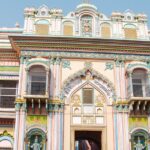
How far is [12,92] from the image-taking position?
1897 cm

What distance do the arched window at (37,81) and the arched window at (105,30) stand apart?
168 inches

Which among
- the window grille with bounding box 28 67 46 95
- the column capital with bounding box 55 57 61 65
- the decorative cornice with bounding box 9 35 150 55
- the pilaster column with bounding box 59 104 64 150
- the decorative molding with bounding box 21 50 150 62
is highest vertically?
the decorative cornice with bounding box 9 35 150 55

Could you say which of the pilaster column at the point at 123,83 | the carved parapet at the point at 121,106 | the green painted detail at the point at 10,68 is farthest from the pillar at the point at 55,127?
the pilaster column at the point at 123,83

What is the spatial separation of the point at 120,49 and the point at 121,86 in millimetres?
2180

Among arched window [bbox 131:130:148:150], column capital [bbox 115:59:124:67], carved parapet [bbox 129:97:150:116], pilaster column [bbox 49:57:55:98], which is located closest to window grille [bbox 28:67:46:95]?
pilaster column [bbox 49:57:55:98]

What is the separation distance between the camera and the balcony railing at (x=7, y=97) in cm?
1858

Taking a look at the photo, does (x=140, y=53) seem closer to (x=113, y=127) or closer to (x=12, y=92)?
(x=113, y=127)

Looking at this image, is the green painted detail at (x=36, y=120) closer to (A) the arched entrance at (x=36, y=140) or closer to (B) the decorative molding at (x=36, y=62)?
(A) the arched entrance at (x=36, y=140)

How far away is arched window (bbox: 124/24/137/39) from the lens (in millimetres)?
19891

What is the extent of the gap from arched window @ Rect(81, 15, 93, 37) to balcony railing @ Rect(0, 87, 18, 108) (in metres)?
5.20

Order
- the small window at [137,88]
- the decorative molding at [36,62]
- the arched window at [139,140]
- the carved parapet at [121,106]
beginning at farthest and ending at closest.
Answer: the small window at [137,88], the decorative molding at [36,62], the carved parapet at [121,106], the arched window at [139,140]

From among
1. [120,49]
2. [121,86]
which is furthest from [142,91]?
[120,49]

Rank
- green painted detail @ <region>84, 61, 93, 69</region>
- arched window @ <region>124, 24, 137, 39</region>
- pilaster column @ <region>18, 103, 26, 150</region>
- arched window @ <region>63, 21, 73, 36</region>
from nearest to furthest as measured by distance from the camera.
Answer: pilaster column @ <region>18, 103, 26, 150</region> < green painted detail @ <region>84, 61, 93, 69</region> < arched window @ <region>63, 21, 73, 36</region> < arched window @ <region>124, 24, 137, 39</region>

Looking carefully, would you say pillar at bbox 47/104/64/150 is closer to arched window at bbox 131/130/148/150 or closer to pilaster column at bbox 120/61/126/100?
pilaster column at bbox 120/61/126/100
